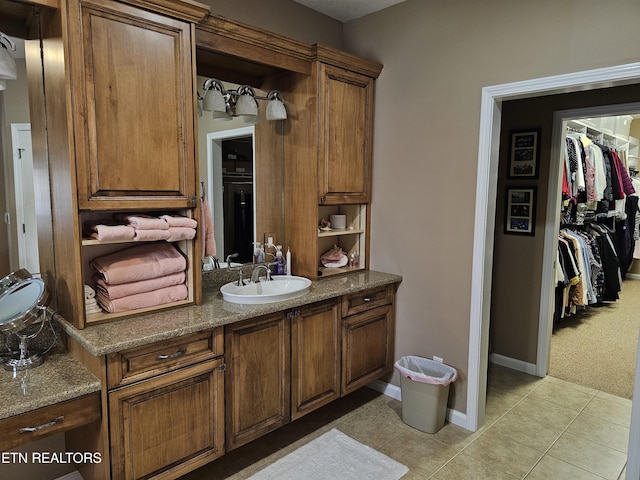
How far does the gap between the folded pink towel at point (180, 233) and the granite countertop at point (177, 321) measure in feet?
1.22

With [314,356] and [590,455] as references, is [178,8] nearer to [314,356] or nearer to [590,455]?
[314,356]

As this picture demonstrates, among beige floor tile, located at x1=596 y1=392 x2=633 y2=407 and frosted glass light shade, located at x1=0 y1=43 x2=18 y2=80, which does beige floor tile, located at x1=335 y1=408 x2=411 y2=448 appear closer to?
beige floor tile, located at x1=596 y1=392 x2=633 y2=407

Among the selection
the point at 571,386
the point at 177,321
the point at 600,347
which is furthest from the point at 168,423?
the point at 600,347

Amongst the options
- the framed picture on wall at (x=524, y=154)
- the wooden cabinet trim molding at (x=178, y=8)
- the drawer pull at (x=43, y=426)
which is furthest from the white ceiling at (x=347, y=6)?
the drawer pull at (x=43, y=426)

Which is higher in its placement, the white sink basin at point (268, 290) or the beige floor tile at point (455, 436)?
the white sink basin at point (268, 290)

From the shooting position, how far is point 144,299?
209cm

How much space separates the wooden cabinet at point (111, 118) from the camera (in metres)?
1.79

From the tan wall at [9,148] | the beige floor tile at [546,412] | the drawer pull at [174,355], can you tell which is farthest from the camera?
the beige floor tile at [546,412]

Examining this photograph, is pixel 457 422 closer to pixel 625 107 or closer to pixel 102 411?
pixel 102 411

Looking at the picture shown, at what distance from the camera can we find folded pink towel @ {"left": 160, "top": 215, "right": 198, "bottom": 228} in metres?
2.11

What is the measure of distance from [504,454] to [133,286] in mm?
2337

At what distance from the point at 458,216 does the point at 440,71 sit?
98cm

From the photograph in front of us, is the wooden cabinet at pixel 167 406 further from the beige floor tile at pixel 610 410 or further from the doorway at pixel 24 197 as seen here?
the beige floor tile at pixel 610 410

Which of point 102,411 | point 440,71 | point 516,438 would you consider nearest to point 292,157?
point 440,71
